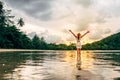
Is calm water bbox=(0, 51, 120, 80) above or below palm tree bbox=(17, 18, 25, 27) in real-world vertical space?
below

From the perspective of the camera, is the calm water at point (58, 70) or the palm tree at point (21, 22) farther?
the palm tree at point (21, 22)

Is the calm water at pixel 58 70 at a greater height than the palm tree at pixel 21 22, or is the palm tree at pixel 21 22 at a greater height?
the palm tree at pixel 21 22

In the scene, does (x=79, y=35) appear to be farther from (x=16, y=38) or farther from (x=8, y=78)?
(x=16, y=38)

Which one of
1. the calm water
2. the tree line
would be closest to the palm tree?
the tree line

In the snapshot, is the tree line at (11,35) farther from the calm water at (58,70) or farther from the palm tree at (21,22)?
the calm water at (58,70)

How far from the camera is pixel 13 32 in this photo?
439ft

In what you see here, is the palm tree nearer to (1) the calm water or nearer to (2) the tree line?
(2) the tree line

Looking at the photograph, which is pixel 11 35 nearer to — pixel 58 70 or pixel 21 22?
pixel 21 22

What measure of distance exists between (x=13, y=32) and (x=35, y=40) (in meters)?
29.9

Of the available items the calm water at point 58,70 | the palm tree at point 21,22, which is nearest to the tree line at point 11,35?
the palm tree at point 21,22

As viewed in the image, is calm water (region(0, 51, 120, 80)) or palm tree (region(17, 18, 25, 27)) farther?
palm tree (region(17, 18, 25, 27))

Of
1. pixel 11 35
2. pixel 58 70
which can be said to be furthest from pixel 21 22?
pixel 58 70

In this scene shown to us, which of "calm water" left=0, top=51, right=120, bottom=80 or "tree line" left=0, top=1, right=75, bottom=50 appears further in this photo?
"tree line" left=0, top=1, right=75, bottom=50

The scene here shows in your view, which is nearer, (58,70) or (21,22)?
(58,70)
